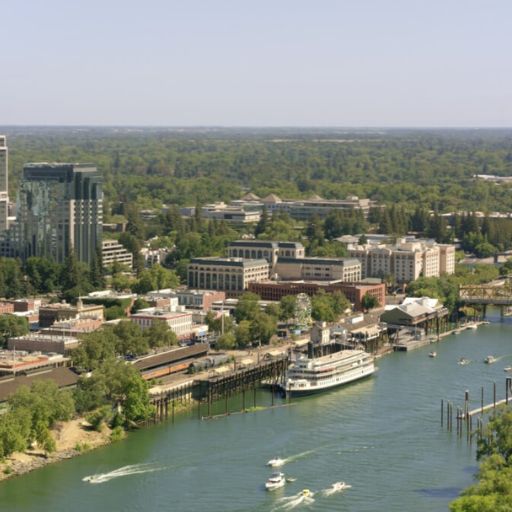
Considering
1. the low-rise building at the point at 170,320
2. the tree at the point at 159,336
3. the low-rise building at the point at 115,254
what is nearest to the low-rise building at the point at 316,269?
the low-rise building at the point at 115,254

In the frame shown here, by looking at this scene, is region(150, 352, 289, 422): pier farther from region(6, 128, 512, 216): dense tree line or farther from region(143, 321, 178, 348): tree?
region(6, 128, 512, 216): dense tree line

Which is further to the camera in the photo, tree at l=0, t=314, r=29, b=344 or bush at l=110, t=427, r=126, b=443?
tree at l=0, t=314, r=29, b=344

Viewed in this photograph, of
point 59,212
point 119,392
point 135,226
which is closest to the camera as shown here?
point 119,392

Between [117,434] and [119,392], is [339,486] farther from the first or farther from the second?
[119,392]

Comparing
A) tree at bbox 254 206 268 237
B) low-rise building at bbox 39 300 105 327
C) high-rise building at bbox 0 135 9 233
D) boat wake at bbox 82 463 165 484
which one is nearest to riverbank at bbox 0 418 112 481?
boat wake at bbox 82 463 165 484

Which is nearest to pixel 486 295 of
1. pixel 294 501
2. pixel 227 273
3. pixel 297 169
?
pixel 227 273

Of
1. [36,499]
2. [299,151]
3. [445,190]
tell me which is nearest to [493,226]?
[445,190]
